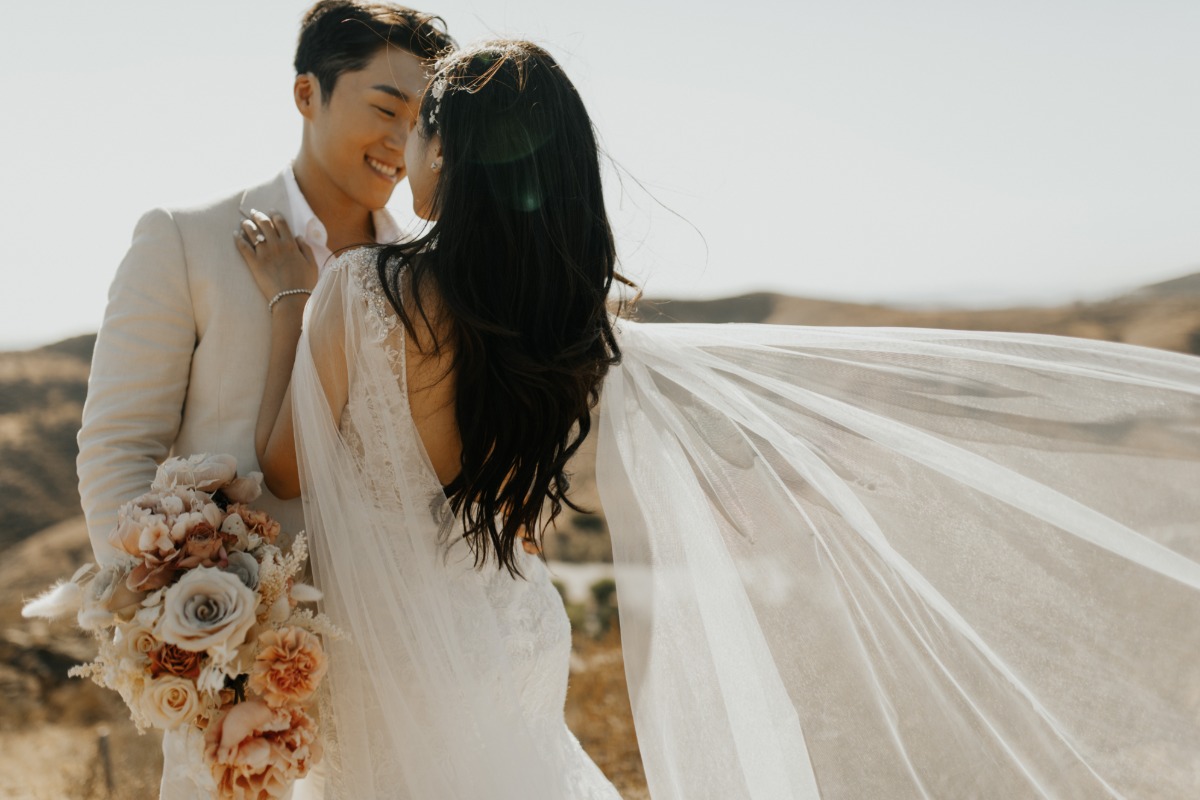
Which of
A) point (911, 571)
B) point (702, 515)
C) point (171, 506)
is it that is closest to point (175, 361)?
point (171, 506)

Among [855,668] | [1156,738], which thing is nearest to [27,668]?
[855,668]

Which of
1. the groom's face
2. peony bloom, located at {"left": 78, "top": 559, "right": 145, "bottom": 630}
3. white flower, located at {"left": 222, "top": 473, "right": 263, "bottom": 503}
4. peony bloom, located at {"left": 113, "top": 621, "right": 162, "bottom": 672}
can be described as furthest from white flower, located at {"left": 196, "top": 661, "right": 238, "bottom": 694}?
the groom's face

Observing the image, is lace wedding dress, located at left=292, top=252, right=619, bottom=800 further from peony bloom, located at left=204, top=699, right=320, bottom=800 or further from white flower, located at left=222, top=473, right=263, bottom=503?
peony bloom, located at left=204, top=699, right=320, bottom=800

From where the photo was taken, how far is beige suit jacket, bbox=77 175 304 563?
2518 millimetres

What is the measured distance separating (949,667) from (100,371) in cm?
252

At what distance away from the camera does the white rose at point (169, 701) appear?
192 centimetres

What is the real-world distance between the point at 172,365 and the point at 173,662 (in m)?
0.96

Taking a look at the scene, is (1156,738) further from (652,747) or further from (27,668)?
(27,668)

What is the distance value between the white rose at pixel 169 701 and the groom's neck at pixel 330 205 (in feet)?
5.22

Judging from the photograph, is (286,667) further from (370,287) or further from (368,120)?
(368,120)

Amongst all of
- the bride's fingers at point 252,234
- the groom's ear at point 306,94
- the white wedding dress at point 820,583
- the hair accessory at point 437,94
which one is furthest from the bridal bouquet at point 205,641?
the groom's ear at point 306,94

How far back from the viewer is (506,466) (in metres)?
2.40

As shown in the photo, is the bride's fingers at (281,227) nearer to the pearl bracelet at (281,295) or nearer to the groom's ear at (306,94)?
the pearl bracelet at (281,295)

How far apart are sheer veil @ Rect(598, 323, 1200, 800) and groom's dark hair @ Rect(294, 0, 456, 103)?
4.43 ft
